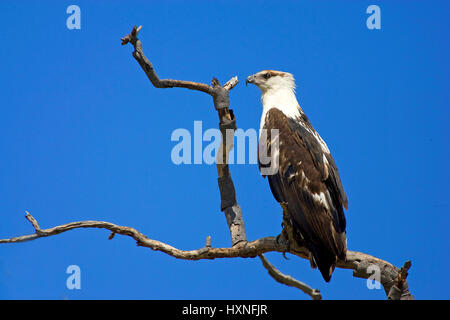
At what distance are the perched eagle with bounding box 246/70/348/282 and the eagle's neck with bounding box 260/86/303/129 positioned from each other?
0.12 feet

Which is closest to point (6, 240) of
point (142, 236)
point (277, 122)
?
point (142, 236)

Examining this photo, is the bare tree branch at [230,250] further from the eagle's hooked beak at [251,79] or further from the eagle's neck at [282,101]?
the eagle's hooked beak at [251,79]

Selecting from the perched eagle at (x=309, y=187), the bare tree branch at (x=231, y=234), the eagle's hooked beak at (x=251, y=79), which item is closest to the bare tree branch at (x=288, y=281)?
the bare tree branch at (x=231, y=234)

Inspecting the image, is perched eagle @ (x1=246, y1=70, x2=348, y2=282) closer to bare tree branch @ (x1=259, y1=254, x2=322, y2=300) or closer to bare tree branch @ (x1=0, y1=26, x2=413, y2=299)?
bare tree branch @ (x1=0, y1=26, x2=413, y2=299)

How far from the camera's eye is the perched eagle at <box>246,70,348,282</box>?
5488 millimetres

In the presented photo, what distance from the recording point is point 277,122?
20.3 feet

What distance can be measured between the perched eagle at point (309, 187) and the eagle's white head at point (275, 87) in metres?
0.24

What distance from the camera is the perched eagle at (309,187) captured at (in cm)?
549

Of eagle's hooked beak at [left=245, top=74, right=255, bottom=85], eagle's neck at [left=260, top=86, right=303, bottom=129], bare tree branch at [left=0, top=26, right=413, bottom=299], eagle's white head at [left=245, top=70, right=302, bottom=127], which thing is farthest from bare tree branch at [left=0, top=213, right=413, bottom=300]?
eagle's hooked beak at [left=245, top=74, right=255, bottom=85]

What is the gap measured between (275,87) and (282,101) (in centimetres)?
29

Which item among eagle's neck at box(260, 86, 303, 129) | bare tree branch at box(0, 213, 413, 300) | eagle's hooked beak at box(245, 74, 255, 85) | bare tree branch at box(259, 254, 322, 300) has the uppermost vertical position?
eagle's hooked beak at box(245, 74, 255, 85)

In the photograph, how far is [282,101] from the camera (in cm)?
670

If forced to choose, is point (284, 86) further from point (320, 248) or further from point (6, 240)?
point (6, 240)

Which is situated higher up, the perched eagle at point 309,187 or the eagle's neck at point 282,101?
the eagle's neck at point 282,101
